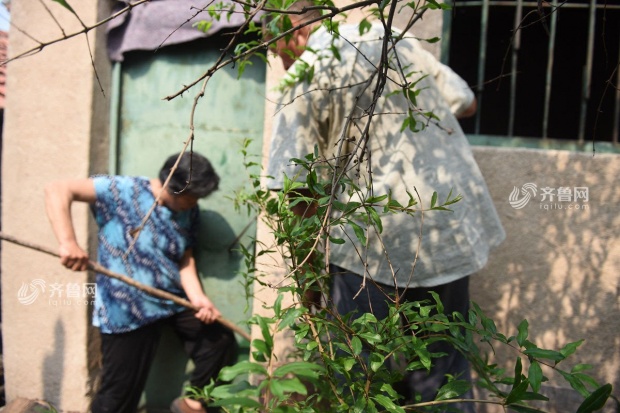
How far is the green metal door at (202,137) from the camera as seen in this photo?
131 inches

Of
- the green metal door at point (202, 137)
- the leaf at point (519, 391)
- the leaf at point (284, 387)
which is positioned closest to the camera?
the leaf at point (284, 387)

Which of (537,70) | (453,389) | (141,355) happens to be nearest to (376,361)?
(453,389)

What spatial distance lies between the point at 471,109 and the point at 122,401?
7.74 ft

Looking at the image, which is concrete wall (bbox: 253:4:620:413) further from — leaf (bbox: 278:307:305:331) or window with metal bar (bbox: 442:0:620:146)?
window with metal bar (bbox: 442:0:620:146)

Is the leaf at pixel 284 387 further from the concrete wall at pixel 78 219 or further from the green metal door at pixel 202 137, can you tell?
the green metal door at pixel 202 137

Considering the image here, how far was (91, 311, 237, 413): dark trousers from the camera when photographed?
279cm

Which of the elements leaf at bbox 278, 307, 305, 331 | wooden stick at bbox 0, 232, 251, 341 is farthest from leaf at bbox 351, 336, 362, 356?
wooden stick at bbox 0, 232, 251, 341

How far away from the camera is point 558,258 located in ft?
9.18

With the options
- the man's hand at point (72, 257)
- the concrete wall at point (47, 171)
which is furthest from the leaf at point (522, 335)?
the concrete wall at point (47, 171)

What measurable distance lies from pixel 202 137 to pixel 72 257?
1146 millimetres

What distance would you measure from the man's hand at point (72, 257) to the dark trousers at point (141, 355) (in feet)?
1.39

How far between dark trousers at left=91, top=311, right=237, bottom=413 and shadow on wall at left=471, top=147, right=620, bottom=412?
1558mm

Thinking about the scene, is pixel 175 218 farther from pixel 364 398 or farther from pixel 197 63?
pixel 364 398

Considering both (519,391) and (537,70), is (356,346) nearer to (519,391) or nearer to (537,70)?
(519,391)
